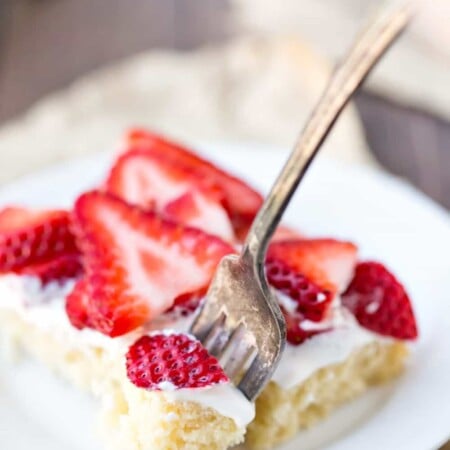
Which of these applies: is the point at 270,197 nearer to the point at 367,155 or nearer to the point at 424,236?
the point at 424,236

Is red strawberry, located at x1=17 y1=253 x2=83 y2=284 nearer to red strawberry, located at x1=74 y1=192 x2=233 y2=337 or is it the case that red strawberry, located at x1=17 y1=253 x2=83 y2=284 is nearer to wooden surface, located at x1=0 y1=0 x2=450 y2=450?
red strawberry, located at x1=74 y1=192 x2=233 y2=337

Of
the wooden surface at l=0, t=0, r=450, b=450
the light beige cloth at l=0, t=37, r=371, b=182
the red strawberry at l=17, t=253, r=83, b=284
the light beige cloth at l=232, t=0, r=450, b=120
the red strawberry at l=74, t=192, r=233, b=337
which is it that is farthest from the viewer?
the light beige cloth at l=232, t=0, r=450, b=120

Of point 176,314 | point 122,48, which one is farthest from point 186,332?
point 122,48

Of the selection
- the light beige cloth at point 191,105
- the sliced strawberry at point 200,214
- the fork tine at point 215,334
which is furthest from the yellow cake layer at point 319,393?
the light beige cloth at point 191,105

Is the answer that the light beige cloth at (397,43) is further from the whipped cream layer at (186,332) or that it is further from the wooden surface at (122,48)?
the whipped cream layer at (186,332)

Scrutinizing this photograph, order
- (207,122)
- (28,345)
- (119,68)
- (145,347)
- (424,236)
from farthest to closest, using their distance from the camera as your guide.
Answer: (119,68) → (207,122) → (424,236) → (28,345) → (145,347)

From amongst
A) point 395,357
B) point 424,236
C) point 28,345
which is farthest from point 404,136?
point 28,345

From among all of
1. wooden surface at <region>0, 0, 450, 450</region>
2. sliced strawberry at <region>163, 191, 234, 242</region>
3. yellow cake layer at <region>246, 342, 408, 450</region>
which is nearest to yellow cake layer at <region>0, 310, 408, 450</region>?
yellow cake layer at <region>246, 342, 408, 450</region>

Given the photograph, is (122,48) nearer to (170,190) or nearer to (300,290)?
(170,190)
